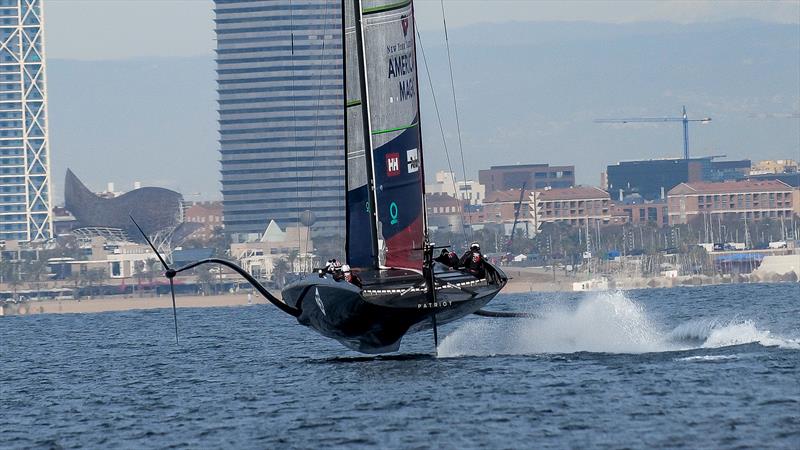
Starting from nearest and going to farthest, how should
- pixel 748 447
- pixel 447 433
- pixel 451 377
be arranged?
1. pixel 748 447
2. pixel 447 433
3. pixel 451 377

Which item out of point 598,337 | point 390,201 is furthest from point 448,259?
point 598,337

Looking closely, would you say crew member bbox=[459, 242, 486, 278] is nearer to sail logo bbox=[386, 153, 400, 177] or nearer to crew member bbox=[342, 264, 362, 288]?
sail logo bbox=[386, 153, 400, 177]

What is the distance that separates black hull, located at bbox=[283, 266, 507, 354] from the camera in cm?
4044

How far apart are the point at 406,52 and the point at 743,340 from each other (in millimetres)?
12727

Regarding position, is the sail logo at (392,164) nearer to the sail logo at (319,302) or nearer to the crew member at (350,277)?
the crew member at (350,277)

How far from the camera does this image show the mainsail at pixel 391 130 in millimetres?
42219

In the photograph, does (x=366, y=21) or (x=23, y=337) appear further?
(x=23, y=337)

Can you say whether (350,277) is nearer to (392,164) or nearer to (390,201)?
(390,201)

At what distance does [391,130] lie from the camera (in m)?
42.4

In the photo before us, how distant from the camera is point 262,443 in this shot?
32844mm

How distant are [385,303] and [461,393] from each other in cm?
341

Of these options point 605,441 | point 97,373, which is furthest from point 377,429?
point 97,373

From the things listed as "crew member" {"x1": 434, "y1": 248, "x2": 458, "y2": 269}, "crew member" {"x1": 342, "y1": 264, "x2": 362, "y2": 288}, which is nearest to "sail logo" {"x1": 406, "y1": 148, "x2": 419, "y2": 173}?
"crew member" {"x1": 434, "y1": 248, "x2": 458, "y2": 269}

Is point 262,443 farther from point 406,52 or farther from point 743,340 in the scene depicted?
point 743,340
